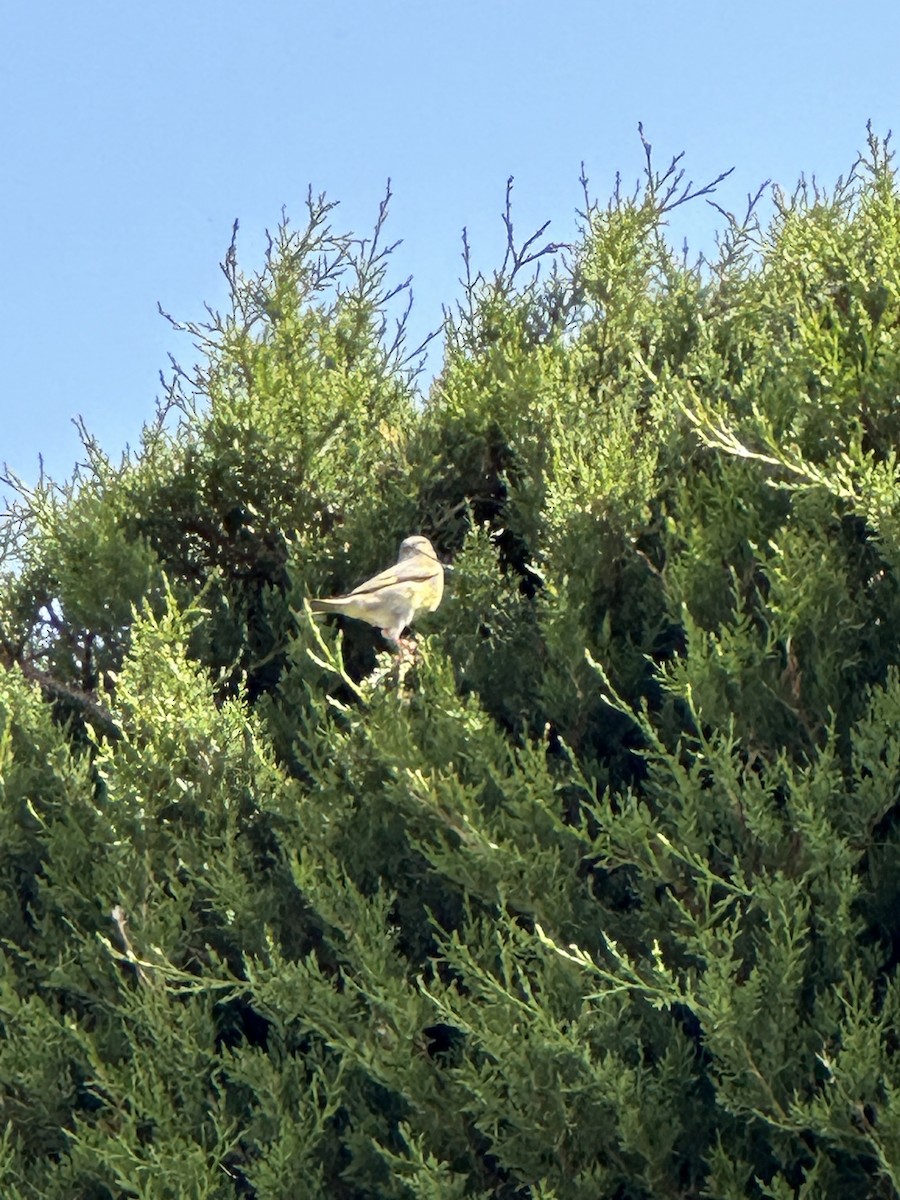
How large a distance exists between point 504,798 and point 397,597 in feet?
3.67

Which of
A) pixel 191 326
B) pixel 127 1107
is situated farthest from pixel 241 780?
pixel 191 326

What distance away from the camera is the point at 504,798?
21.3 feet

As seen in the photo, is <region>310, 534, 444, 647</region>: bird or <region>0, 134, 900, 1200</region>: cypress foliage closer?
<region>0, 134, 900, 1200</region>: cypress foliage

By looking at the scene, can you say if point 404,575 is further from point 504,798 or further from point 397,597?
point 504,798

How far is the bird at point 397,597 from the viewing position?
7.14 meters

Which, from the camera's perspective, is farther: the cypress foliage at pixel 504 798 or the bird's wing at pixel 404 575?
the bird's wing at pixel 404 575

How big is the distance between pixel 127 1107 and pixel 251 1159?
0.60 metres

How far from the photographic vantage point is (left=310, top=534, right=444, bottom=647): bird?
714cm

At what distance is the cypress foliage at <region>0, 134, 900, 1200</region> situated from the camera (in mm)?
5957

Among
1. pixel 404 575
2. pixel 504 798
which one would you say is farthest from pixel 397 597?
pixel 504 798

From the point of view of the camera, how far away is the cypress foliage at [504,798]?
596cm

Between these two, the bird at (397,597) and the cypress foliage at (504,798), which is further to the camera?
the bird at (397,597)

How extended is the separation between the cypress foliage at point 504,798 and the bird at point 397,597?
0.19 m

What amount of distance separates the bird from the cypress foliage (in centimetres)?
19
